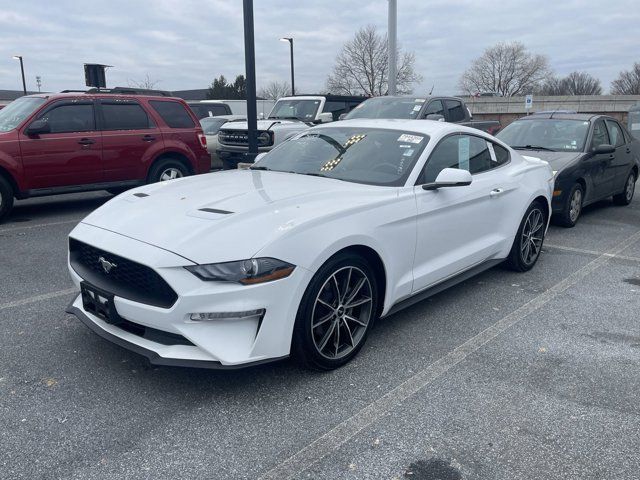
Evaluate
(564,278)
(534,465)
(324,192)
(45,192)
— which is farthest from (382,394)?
(45,192)

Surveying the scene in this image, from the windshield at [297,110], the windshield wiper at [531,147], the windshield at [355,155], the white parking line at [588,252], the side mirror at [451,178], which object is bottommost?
the white parking line at [588,252]

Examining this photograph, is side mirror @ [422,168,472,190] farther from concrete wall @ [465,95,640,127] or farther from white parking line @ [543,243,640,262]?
concrete wall @ [465,95,640,127]

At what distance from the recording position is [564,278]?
18.7 ft

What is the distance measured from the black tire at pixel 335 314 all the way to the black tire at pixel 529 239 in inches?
93.3

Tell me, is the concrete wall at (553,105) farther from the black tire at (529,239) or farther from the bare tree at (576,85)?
the bare tree at (576,85)

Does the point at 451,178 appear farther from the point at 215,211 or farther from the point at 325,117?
the point at 325,117

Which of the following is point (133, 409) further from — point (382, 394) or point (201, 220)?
point (382, 394)

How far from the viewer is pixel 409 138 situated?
454 centimetres

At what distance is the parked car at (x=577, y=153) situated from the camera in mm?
7816

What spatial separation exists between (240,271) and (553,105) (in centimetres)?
2960

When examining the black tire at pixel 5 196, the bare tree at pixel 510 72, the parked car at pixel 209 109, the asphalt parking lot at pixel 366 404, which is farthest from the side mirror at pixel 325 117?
the bare tree at pixel 510 72

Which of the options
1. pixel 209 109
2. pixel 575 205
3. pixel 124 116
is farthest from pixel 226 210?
pixel 209 109

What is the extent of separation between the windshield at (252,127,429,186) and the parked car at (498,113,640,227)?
12.9 ft

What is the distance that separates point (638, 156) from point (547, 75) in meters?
66.1
